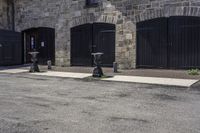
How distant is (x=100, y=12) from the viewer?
16031 millimetres

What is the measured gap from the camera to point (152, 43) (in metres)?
14.7

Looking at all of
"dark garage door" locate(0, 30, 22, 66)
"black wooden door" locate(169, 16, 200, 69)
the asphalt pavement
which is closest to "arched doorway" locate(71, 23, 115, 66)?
"black wooden door" locate(169, 16, 200, 69)

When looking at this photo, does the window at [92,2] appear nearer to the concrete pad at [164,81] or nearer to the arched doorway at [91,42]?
the arched doorway at [91,42]

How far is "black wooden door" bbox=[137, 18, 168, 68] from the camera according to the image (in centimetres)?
1441

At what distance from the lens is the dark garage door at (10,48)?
719 inches

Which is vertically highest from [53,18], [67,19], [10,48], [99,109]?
[53,18]

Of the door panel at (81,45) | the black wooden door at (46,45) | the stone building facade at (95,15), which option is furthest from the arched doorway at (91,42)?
the black wooden door at (46,45)

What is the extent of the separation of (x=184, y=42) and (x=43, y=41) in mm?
9044

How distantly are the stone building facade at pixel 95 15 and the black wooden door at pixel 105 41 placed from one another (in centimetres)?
33

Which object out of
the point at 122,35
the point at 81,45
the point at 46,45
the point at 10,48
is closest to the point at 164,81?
the point at 122,35

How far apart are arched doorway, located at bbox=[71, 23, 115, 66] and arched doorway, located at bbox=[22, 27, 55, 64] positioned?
166cm

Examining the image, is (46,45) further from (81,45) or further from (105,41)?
(105,41)

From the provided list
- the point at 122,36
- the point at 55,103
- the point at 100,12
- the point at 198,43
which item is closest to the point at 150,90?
the point at 55,103

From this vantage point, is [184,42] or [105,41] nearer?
[184,42]
